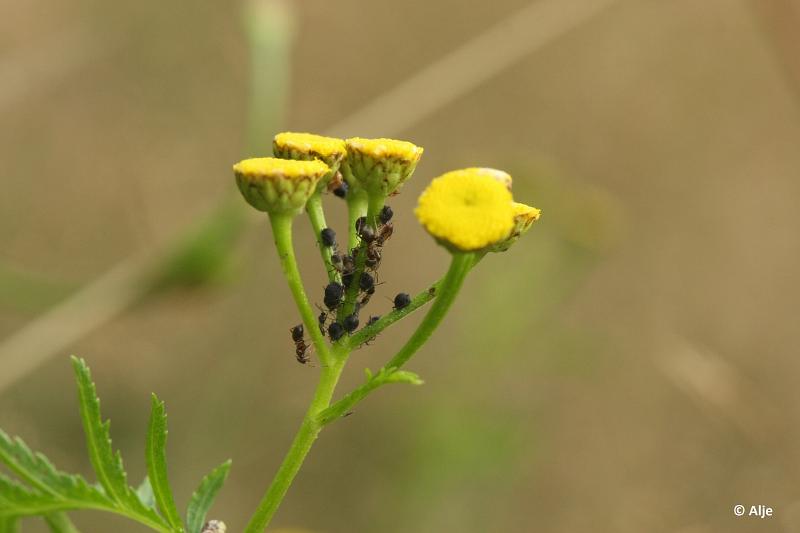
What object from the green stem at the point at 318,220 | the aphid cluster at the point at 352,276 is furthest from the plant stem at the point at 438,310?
the green stem at the point at 318,220

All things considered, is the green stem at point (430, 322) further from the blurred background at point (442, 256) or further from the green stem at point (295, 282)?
the blurred background at point (442, 256)

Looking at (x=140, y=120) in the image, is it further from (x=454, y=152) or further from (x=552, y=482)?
(x=552, y=482)

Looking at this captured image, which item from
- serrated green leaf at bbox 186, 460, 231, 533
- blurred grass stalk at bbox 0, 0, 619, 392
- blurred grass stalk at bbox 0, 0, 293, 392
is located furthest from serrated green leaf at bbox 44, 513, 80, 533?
blurred grass stalk at bbox 0, 0, 293, 392

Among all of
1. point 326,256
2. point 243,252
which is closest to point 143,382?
point 243,252

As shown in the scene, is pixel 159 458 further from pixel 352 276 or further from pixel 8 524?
pixel 352 276

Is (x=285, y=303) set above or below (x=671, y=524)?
above

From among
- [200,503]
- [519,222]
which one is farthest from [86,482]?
[519,222]
